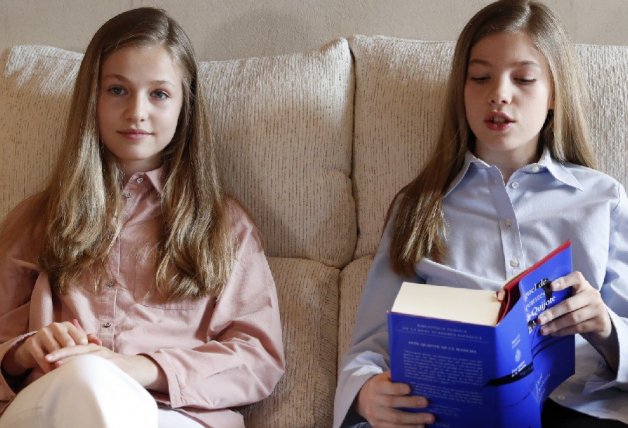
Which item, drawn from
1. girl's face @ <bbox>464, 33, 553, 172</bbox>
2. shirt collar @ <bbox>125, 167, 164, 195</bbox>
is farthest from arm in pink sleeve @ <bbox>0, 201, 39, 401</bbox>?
girl's face @ <bbox>464, 33, 553, 172</bbox>

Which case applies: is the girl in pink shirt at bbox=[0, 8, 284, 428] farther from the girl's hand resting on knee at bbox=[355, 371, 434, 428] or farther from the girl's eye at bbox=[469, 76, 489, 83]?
the girl's eye at bbox=[469, 76, 489, 83]

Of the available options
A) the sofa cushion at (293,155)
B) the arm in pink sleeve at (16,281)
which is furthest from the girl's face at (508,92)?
the arm in pink sleeve at (16,281)

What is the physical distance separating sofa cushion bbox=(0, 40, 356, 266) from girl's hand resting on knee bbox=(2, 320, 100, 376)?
1.52 feet

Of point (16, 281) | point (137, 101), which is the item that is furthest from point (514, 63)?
point (16, 281)

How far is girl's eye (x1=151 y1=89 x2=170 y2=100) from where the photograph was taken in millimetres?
1602

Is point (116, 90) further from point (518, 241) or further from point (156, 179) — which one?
point (518, 241)

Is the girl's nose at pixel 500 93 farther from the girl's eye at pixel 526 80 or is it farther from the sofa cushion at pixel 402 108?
the sofa cushion at pixel 402 108

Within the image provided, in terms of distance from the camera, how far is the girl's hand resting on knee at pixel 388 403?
43.8 inches

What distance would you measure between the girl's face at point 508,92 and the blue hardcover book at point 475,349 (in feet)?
1.22

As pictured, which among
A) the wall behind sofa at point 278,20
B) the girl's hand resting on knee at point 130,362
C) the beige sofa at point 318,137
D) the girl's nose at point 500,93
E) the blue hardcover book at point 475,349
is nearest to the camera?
the blue hardcover book at point 475,349

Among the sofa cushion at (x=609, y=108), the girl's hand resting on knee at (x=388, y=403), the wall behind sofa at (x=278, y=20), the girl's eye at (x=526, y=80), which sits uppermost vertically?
the wall behind sofa at (x=278, y=20)

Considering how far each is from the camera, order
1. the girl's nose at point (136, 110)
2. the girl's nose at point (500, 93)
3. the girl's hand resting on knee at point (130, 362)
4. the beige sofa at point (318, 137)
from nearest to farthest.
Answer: the girl's hand resting on knee at point (130, 362) → the girl's nose at point (500, 93) → the girl's nose at point (136, 110) → the beige sofa at point (318, 137)

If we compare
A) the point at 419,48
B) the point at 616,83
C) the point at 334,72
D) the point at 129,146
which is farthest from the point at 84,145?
the point at 616,83

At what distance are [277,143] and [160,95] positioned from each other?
10.1 inches
